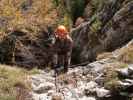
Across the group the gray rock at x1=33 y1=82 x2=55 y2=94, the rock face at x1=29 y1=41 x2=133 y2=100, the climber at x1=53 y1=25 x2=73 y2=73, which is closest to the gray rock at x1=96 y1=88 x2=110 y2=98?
the rock face at x1=29 y1=41 x2=133 y2=100

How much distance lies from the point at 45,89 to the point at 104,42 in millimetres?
8035

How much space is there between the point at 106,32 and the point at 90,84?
8091 mm

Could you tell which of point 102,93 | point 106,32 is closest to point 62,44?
point 102,93

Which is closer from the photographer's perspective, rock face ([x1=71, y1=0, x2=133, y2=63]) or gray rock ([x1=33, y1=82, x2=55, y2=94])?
gray rock ([x1=33, y1=82, x2=55, y2=94])

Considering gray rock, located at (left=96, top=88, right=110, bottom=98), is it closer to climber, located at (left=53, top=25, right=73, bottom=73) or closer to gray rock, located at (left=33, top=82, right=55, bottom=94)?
gray rock, located at (left=33, top=82, right=55, bottom=94)

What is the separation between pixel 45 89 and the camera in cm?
1207

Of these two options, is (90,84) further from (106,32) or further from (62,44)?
(106,32)

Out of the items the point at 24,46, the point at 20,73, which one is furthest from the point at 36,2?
the point at 20,73

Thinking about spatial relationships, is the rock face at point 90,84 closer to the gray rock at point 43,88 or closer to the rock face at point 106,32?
the gray rock at point 43,88

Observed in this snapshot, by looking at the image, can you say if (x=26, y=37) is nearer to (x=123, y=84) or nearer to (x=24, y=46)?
(x=24, y=46)

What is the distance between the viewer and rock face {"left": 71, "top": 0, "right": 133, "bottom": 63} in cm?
1808

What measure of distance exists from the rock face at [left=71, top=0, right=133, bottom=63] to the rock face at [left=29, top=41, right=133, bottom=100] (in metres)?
4.36

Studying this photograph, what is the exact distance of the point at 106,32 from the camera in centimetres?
1972

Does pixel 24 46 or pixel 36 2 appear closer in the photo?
pixel 36 2
